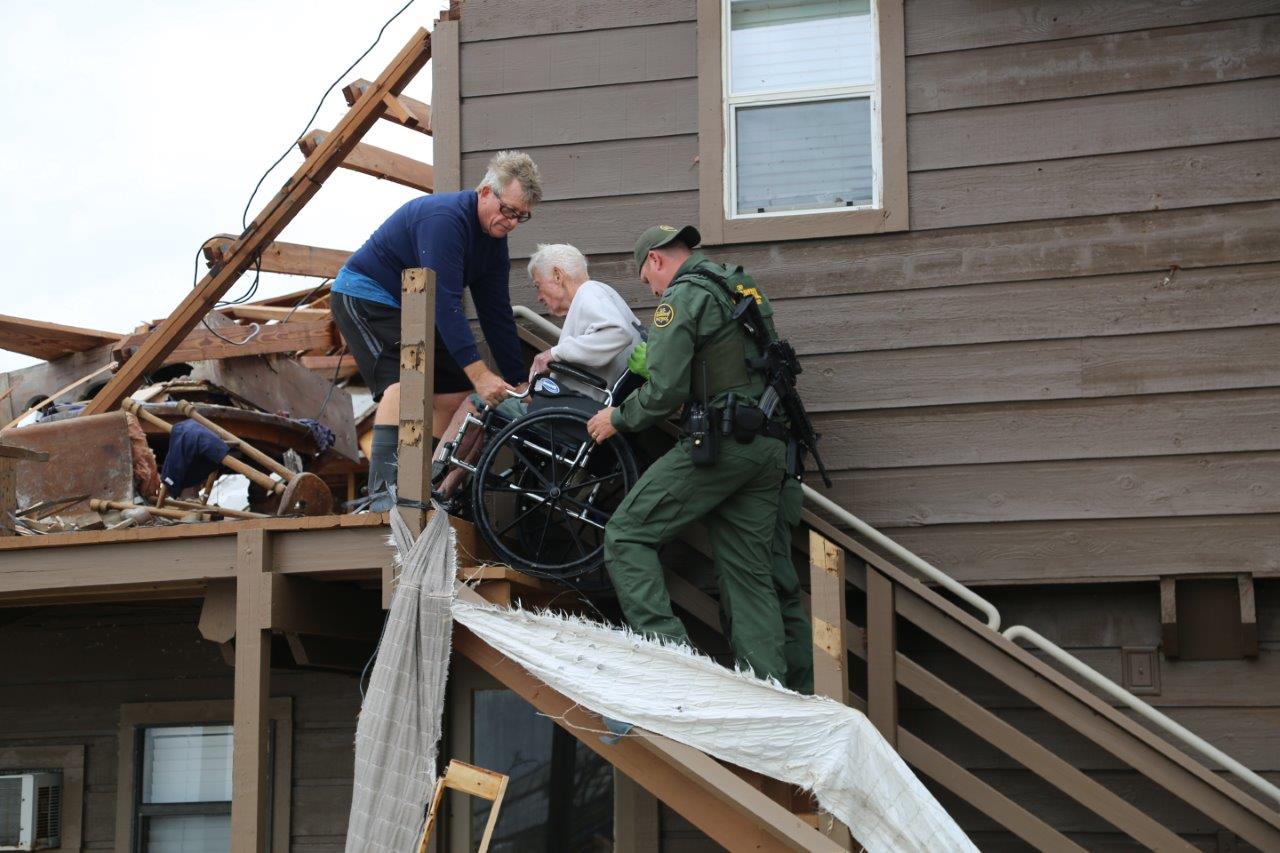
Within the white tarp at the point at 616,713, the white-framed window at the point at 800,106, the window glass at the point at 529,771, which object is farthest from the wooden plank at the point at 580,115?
the window glass at the point at 529,771

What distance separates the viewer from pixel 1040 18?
246 inches

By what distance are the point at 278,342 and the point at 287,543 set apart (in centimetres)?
329

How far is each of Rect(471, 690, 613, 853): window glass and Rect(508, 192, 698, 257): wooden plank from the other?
215cm

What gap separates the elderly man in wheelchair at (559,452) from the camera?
5289 millimetres

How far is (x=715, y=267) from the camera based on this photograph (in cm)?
522

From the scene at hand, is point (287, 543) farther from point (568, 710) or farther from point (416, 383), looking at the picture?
point (568, 710)

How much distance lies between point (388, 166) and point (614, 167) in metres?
1.88

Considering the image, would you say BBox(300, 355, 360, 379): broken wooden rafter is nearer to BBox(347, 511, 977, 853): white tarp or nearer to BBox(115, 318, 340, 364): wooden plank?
BBox(115, 318, 340, 364): wooden plank

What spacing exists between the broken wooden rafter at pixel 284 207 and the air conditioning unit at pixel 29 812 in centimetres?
207

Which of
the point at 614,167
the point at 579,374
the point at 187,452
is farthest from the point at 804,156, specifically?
the point at 187,452

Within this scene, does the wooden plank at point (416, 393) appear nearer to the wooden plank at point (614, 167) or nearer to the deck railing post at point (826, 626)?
the deck railing post at point (826, 626)

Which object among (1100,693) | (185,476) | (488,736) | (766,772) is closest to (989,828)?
(1100,693)

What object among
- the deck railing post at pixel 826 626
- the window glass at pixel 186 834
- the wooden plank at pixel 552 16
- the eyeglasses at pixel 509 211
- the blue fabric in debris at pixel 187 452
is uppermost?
the wooden plank at pixel 552 16

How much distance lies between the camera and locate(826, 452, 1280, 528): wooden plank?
5781mm
